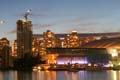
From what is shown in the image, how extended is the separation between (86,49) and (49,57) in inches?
577

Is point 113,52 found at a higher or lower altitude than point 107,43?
lower

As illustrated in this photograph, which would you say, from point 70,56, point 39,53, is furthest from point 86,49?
point 39,53

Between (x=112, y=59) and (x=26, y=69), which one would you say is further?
(x=112, y=59)

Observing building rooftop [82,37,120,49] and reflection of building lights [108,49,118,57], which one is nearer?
reflection of building lights [108,49,118,57]

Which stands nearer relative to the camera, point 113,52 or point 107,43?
point 107,43

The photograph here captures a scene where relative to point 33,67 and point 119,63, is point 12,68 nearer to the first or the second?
point 33,67

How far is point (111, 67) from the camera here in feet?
581

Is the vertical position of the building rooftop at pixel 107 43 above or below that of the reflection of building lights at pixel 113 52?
above

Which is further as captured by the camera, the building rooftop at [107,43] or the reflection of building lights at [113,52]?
the building rooftop at [107,43]

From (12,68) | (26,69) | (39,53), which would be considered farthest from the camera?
(39,53)

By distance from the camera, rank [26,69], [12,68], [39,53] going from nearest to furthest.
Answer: [26,69]
[12,68]
[39,53]

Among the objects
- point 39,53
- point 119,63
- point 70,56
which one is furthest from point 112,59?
point 39,53

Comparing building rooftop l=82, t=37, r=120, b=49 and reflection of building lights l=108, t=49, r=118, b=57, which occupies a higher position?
building rooftop l=82, t=37, r=120, b=49

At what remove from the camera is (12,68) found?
562 feet
